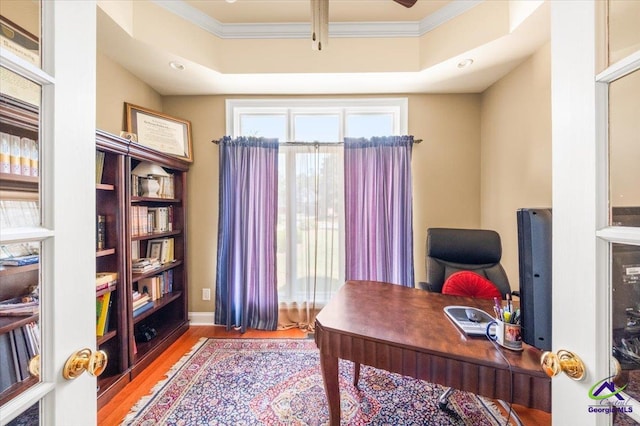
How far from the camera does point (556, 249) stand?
610 millimetres

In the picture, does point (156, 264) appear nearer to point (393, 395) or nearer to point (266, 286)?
point (266, 286)

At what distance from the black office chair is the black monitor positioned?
1.06m

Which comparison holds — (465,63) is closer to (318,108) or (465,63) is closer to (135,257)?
(318,108)

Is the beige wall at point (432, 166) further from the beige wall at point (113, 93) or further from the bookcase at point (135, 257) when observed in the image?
the bookcase at point (135, 257)

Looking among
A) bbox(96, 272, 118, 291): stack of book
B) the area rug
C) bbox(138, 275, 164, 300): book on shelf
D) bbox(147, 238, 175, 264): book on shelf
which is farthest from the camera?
bbox(147, 238, 175, 264): book on shelf

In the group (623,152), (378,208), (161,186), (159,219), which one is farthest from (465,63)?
(159,219)

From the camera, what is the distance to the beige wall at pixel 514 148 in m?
1.86

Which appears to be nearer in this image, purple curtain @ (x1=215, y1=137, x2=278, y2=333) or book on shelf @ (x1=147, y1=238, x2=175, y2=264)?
book on shelf @ (x1=147, y1=238, x2=175, y2=264)

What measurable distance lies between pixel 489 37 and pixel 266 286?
2.79 metres

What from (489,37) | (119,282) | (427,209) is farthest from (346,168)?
(119,282)

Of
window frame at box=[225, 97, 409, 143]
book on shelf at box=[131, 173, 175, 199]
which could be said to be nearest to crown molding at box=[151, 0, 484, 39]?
window frame at box=[225, 97, 409, 143]

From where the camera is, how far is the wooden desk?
0.90 meters

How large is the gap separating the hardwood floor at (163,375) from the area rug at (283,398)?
0.25 feet

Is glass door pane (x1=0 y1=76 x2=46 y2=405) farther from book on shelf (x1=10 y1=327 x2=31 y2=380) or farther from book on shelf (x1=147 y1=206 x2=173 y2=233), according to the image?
book on shelf (x1=147 y1=206 x2=173 y2=233)
